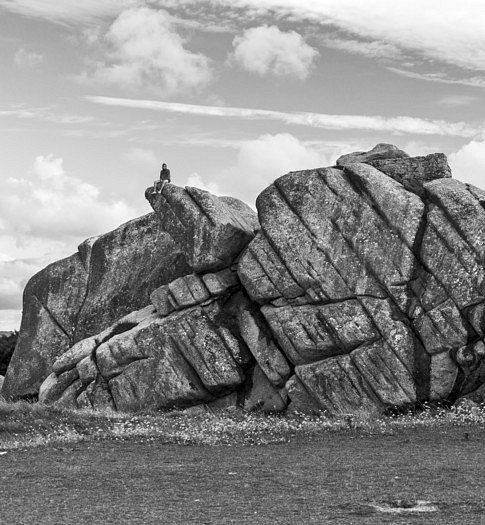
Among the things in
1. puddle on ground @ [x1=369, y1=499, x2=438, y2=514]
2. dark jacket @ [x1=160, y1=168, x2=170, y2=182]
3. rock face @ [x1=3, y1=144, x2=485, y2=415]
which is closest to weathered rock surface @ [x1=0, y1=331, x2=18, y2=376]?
rock face @ [x1=3, y1=144, x2=485, y2=415]

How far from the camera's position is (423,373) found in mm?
40938

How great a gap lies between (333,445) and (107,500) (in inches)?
475

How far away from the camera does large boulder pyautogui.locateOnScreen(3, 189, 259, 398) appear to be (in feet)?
172

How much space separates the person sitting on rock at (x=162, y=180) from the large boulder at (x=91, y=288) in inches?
99.8

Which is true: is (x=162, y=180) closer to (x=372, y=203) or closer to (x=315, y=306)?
(x=315, y=306)

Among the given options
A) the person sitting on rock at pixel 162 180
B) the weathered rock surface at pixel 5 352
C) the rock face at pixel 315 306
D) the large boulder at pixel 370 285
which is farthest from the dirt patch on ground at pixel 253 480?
the weathered rock surface at pixel 5 352

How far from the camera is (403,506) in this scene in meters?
21.1

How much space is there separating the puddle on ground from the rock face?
1872 centimetres

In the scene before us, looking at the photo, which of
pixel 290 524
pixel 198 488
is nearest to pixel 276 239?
pixel 198 488

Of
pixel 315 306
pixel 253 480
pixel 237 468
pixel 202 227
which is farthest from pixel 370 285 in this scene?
pixel 253 480

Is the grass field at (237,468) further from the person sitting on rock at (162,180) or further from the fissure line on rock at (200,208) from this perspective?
the person sitting on rock at (162,180)

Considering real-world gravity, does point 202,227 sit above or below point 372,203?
below

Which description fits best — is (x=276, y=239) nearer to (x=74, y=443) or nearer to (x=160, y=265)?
(x=160, y=265)

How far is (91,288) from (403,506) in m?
36.5
